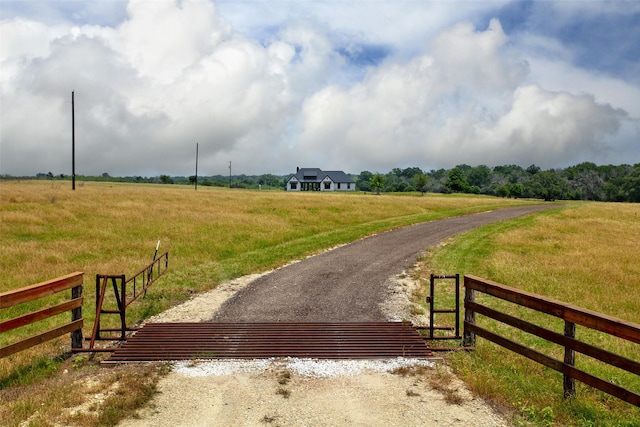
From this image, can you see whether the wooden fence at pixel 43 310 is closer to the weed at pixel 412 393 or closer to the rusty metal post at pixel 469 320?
the weed at pixel 412 393

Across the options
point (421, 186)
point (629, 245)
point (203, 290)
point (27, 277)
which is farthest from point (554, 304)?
point (421, 186)

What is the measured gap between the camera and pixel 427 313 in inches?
434

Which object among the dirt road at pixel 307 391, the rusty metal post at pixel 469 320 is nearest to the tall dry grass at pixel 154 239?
the dirt road at pixel 307 391

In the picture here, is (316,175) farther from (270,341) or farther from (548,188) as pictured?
(270,341)

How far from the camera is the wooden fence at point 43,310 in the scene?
268 inches

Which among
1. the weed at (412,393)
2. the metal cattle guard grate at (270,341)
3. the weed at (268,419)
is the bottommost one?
the weed at (268,419)

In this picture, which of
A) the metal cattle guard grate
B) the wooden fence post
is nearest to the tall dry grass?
the metal cattle guard grate

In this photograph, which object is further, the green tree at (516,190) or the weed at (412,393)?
the green tree at (516,190)

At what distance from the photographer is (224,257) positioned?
19281 millimetres

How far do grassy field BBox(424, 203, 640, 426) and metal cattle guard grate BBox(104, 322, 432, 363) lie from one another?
1.34 meters

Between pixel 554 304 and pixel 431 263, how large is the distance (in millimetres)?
11006

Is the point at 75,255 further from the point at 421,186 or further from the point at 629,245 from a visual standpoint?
the point at 421,186

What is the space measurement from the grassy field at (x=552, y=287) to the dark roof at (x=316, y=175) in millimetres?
101514

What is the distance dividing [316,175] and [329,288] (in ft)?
403
